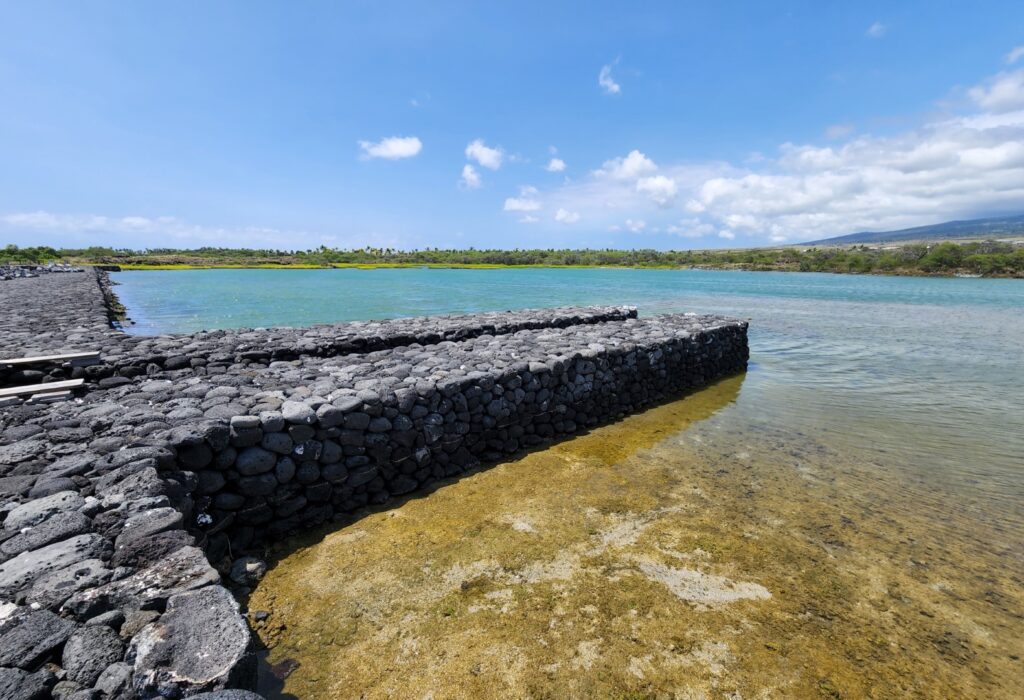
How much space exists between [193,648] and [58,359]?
729 cm

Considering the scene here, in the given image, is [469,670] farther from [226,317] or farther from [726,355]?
[226,317]

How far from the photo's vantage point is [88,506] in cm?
359

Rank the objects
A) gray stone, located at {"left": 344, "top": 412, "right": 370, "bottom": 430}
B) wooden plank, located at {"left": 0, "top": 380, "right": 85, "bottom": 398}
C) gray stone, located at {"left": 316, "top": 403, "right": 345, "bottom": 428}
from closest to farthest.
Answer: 1. gray stone, located at {"left": 316, "top": 403, "right": 345, "bottom": 428}
2. gray stone, located at {"left": 344, "top": 412, "right": 370, "bottom": 430}
3. wooden plank, located at {"left": 0, "top": 380, "right": 85, "bottom": 398}

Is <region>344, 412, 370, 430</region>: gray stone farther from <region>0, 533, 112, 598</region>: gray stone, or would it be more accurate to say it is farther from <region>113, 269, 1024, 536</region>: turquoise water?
<region>113, 269, 1024, 536</region>: turquoise water

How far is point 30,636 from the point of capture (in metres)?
2.45

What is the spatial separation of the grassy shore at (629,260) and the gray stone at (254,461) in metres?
80.7

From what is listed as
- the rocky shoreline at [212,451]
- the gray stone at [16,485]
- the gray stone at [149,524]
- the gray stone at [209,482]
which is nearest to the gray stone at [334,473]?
the rocky shoreline at [212,451]

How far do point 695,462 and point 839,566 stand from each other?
8.73 ft

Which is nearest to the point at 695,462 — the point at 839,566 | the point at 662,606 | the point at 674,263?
the point at 839,566

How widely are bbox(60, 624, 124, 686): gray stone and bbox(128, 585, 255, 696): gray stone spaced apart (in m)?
0.11

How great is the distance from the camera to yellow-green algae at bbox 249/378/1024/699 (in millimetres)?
3479

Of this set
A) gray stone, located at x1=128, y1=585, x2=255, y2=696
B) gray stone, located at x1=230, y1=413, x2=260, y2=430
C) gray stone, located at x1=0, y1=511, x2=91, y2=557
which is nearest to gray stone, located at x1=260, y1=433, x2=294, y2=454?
gray stone, located at x1=230, y1=413, x2=260, y2=430

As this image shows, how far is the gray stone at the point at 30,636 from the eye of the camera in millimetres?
2326

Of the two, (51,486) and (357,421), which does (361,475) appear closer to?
(357,421)
